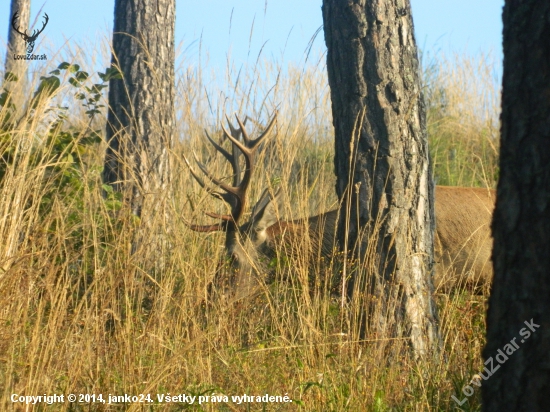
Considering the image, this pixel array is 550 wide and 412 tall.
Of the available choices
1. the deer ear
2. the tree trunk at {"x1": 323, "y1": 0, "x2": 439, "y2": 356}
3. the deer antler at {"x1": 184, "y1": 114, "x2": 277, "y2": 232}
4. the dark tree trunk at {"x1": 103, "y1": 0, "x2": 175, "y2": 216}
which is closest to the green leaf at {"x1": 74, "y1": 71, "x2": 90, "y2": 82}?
the dark tree trunk at {"x1": 103, "y1": 0, "x2": 175, "y2": 216}

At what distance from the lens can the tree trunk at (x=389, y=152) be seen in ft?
13.0

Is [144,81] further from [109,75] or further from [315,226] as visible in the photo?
[315,226]

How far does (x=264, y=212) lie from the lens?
6.17 meters

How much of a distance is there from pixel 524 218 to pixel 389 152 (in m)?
2.10

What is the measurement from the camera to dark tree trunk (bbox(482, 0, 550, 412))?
1854mm

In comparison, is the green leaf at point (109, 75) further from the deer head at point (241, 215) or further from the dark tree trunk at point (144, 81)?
the deer head at point (241, 215)

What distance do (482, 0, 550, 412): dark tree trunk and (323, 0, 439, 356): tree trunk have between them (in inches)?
75.0

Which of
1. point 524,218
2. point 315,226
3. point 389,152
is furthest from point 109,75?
point 524,218

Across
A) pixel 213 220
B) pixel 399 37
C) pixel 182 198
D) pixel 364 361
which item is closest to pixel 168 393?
pixel 364 361

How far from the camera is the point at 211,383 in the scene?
3365 mm

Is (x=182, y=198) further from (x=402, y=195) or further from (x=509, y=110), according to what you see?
(x=509, y=110)

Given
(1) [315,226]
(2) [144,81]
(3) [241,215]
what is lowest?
(1) [315,226]

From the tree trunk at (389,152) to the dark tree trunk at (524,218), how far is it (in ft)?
6.25

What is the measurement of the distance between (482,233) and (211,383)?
3.54 metres
